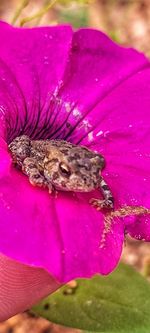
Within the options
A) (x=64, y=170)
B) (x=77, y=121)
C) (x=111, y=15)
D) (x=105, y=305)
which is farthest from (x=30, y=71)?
(x=111, y=15)

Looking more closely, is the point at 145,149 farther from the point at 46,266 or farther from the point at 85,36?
the point at 46,266

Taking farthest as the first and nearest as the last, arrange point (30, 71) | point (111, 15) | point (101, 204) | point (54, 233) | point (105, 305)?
1. point (111, 15)
2. point (105, 305)
3. point (30, 71)
4. point (101, 204)
5. point (54, 233)

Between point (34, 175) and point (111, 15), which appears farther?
point (111, 15)

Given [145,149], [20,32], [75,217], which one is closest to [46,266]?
[75,217]

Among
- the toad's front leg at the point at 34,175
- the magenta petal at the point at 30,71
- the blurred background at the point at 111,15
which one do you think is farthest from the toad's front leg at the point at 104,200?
the blurred background at the point at 111,15

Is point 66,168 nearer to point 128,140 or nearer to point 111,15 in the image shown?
point 128,140
